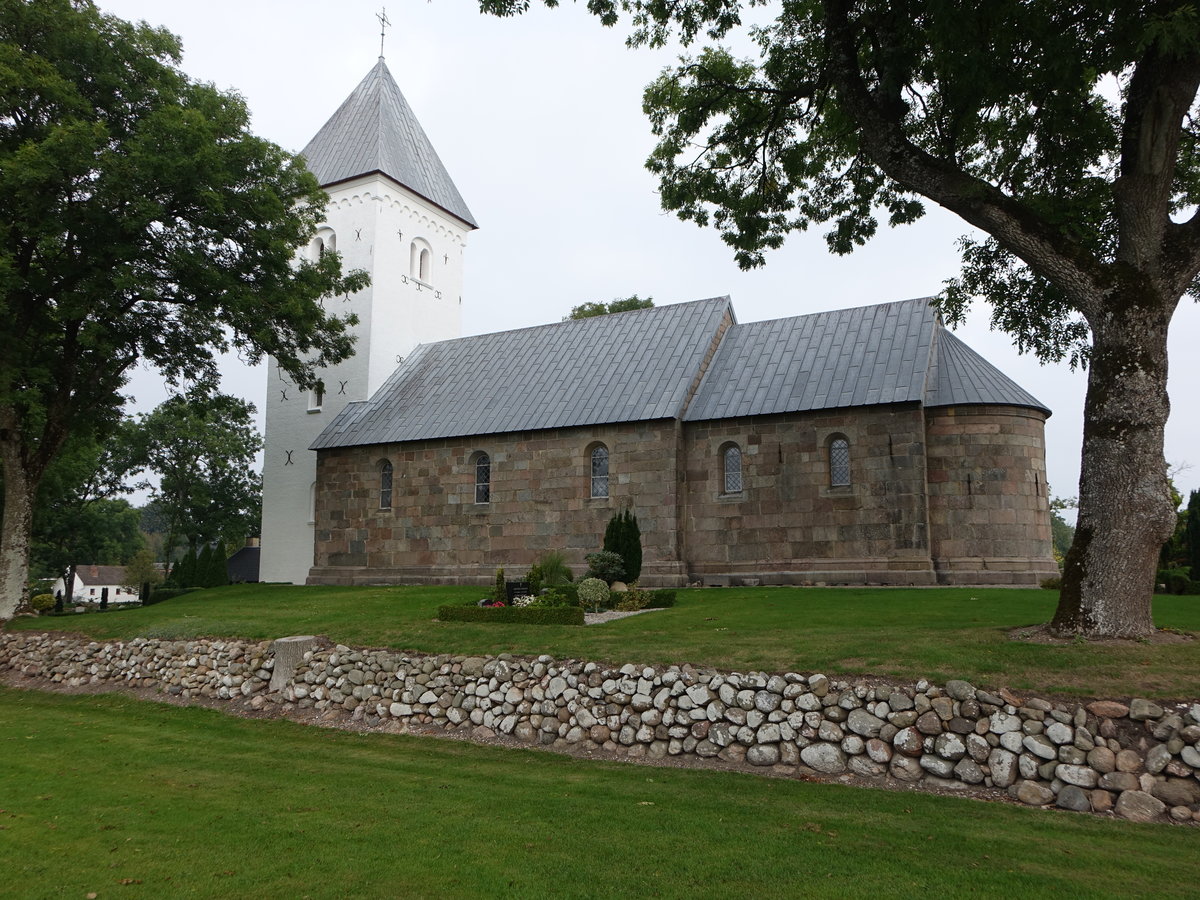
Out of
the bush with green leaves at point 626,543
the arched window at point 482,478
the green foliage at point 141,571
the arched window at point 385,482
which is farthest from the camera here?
the green foliage at point 141,571

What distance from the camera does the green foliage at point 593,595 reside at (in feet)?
45.9

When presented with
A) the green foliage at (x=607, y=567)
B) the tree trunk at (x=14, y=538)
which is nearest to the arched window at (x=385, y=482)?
the tree trunk at (x=14, y=538)

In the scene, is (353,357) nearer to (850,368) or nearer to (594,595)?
(594,595)

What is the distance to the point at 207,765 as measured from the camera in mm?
8438

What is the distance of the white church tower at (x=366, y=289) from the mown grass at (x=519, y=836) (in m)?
17.2

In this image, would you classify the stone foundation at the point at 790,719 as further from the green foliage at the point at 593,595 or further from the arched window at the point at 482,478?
the arched window at the point at 482,478

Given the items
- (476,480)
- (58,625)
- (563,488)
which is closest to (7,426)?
(58,625)

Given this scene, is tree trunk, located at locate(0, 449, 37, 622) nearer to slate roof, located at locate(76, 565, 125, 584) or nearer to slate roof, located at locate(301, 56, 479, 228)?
slate roof, located at locate(301, 56, 479, 228)

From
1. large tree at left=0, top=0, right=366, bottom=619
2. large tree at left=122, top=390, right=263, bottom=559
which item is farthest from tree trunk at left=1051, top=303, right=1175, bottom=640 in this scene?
large tree at left=122, top=390, right=263, bottom=559

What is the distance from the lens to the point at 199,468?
137ft

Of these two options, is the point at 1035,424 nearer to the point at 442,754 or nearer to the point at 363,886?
the point at 442,754

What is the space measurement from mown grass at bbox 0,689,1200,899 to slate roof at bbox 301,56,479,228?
21.0 metres

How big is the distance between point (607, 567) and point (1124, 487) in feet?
30.6

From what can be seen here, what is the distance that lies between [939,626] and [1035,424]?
8493mm
